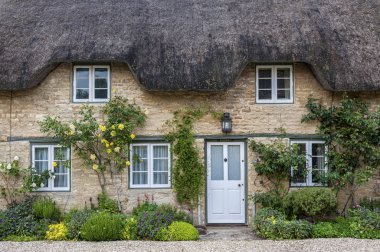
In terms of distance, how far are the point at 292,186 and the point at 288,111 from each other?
2.06 meters

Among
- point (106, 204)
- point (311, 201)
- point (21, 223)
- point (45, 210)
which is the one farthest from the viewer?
point (106, 204)

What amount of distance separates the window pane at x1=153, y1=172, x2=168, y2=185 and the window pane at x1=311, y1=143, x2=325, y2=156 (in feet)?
13.6

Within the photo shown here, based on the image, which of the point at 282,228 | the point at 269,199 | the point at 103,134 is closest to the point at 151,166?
the point at 103,134

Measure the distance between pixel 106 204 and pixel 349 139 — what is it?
6.72m

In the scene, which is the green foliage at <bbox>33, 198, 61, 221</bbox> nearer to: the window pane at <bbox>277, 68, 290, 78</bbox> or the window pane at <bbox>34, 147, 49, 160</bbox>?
the window pane at <bbox>34, 147, 49, 160</bbox>

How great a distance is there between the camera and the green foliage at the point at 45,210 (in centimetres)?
1236

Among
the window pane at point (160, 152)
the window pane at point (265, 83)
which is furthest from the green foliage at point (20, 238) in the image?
the window pane at point (265, 83)

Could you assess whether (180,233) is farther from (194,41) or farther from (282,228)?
(194,41)

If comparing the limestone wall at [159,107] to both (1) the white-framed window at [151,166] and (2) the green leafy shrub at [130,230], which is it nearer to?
(1) the white-framed window at [151,166]

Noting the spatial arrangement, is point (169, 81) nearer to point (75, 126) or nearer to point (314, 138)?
point (75, 126)

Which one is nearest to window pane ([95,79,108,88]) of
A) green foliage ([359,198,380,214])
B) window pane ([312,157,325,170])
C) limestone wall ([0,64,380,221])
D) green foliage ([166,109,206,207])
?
limestone wall ([0,64,380,221])

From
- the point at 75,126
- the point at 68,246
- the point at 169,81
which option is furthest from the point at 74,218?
the point at 169,81

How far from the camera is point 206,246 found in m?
10.6

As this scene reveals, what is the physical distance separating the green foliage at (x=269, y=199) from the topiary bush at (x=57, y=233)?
196 inches
